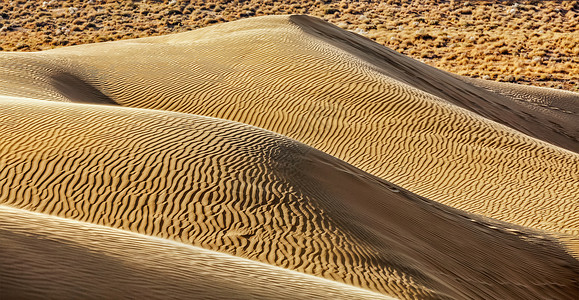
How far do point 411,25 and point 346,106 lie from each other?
83.9 feet

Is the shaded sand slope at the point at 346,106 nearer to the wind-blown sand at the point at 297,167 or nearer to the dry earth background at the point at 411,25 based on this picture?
the wind-blown sand at the point at 297,167

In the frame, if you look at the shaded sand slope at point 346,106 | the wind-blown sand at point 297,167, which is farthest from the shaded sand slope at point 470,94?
the wind-blown sand at point 297,167

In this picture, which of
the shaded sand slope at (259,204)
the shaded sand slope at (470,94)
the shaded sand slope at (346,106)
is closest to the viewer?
the shaded sand slope at (259,204)

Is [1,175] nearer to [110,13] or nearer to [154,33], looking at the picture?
[154,33]

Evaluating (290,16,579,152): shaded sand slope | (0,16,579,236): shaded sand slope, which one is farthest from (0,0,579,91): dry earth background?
(0,16,579,236): shaded sand slope

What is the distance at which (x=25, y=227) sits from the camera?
13.3 ft

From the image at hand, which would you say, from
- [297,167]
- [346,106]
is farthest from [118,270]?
[346,106]

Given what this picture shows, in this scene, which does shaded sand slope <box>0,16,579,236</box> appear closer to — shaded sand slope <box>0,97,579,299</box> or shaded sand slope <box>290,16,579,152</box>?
shaded sand slope <box>290,16,579,152</box>

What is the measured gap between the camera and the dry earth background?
Result: 102ft

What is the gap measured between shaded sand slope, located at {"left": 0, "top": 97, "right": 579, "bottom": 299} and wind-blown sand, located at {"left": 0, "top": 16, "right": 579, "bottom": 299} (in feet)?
0.08

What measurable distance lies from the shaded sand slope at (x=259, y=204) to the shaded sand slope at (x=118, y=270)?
5.59 ft

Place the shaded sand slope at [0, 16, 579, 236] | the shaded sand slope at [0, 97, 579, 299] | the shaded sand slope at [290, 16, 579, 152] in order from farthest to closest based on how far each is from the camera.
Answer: the shaded sand slope at [290, 16, 579, 152]
the shaded sand slope at [0, 16, 579, 236]
the shaded sand slope at [0, 97, 579, 299]

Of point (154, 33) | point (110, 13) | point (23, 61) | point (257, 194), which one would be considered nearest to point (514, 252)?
point (257, 194)

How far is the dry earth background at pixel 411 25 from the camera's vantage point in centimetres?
3117
